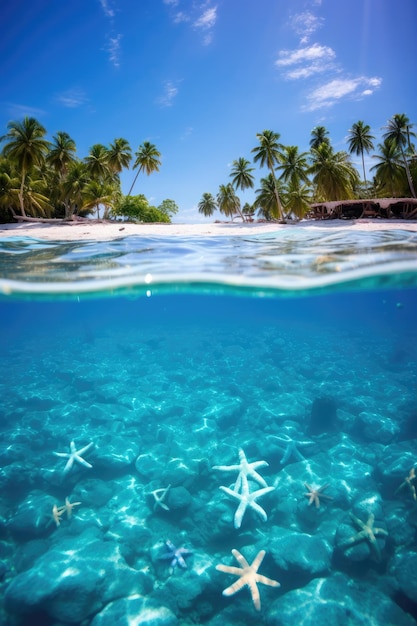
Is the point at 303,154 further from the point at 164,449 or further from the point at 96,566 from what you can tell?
the point at 96,566

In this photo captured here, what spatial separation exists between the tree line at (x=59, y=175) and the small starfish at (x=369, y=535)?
34.1m

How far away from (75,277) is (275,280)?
680cm

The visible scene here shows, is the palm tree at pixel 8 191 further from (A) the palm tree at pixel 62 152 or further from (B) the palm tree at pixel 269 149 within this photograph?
(B) the palm tree at pixel 269 149

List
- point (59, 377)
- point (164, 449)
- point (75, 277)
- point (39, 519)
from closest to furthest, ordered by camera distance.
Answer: point (39, 519)
point (164, 449)
point (75, 277)
point (59, 377)

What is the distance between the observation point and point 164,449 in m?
9.94

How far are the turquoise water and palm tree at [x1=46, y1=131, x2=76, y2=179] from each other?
111 feet

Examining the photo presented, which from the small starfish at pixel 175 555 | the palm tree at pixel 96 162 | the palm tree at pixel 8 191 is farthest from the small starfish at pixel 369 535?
the palm tree at pixel 96 162

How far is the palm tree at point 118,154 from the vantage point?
157ft

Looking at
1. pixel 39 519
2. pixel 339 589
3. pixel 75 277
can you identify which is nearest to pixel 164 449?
pixel 39 519

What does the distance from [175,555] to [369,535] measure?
4092 millimetres

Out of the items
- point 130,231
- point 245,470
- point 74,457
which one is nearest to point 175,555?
point 245,470

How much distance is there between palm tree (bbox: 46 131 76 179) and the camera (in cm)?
3914

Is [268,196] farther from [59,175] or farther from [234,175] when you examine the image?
[59,175]

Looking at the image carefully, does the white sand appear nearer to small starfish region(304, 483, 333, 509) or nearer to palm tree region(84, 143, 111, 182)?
small starfish region(304, 483, 333, 509)
